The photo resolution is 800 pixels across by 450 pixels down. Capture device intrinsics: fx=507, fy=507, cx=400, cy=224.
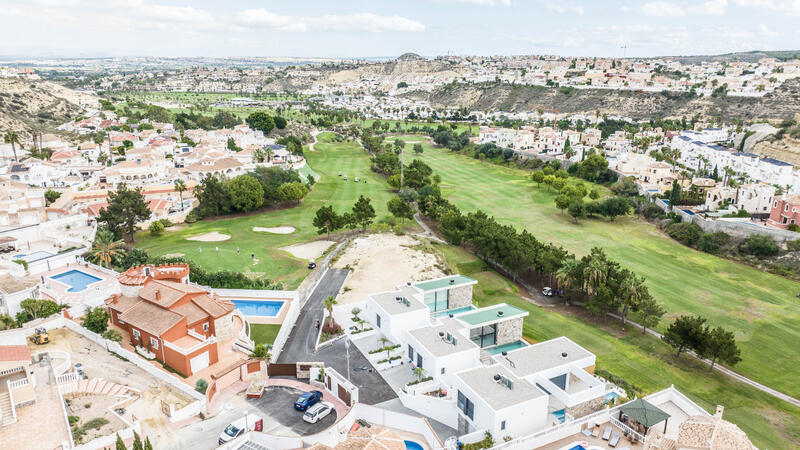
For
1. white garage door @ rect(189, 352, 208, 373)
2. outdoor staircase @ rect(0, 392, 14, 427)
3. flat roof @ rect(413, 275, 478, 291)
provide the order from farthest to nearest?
flat roof @ rect(413, 275, 478, 291) < white garage door @ rect(189, 352, 208, 373) < outdoor staircase @ rect(0, 392, 14, 427)

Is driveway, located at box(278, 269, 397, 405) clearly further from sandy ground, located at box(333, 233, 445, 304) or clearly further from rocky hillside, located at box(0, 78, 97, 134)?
rocky hillside, located at box(0, 78, 97, 134)

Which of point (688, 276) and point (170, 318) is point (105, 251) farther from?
point (688, 276)

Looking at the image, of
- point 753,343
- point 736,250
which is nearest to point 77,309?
point 753,343

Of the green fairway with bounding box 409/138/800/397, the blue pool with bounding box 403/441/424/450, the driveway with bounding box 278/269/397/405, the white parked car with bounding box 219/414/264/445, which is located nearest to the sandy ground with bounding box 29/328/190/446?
the white parked car with bounding box 219/414/264/445

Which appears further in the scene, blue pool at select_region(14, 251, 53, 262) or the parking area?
blue pool at select_region(14, 251, 53, 262)

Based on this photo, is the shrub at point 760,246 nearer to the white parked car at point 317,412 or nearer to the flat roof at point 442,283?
the flat roof at point 442,283

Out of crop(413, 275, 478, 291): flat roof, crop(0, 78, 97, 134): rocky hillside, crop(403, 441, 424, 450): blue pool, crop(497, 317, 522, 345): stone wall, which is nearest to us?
crop(403, 441, 424, 450): blue pool
